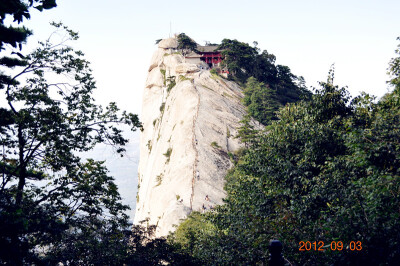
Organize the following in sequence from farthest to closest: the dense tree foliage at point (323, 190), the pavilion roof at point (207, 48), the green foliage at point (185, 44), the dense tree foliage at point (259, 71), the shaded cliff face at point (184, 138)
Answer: the pavilion roof at point (207, 48), the green foliage at point (185, 44), the dense tree foliage at point (259, 71), the shaded cliff face at point (184, 138), the dense tree foliage at point (323, 190)

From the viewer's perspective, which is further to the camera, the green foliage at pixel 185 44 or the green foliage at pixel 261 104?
the green foliage at pixel 185 44

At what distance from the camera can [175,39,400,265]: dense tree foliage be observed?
11.9 metres

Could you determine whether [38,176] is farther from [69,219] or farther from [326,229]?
[326,229]

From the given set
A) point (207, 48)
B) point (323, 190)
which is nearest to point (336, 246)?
point (323, 190)

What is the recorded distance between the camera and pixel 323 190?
51.8 ft

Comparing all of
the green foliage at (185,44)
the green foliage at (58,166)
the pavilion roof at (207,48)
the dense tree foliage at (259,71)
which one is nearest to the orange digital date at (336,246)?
the green foliage at (58,166)

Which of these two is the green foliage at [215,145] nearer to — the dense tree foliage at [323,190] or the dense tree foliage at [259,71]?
the dense tree foliage at [259,71]

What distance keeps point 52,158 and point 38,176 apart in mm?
922

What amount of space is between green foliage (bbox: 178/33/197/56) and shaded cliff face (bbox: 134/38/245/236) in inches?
112

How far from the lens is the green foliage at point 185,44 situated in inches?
3243

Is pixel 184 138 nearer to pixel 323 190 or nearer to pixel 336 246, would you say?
pixel 323 190

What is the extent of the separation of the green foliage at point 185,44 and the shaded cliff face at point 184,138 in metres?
2.84

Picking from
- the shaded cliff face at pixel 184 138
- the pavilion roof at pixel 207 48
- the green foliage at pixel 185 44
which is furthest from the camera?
the pavilion roof at pixel 207 48

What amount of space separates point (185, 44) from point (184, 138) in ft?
Answer: 128
